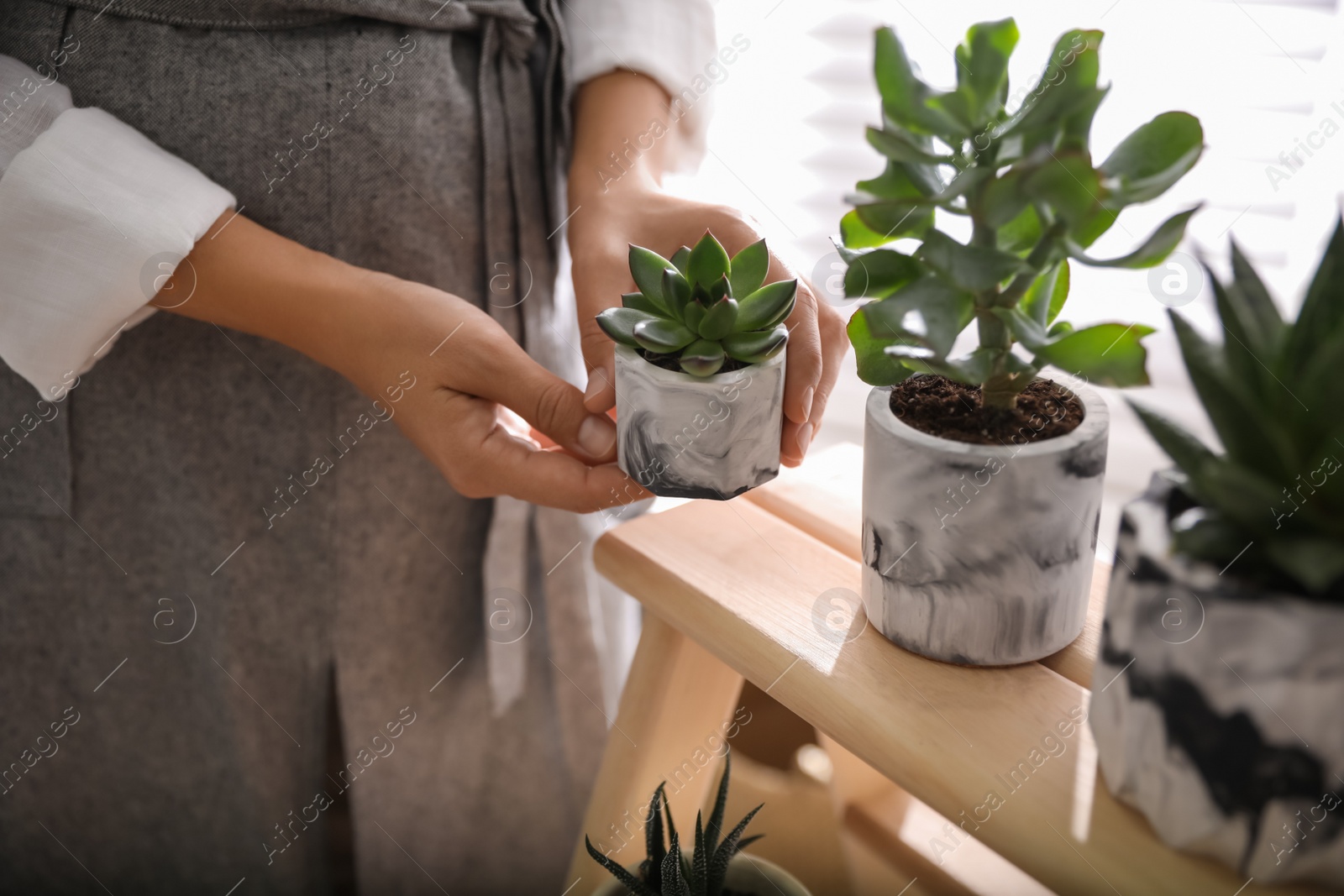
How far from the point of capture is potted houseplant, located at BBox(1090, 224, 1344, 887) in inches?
13.6

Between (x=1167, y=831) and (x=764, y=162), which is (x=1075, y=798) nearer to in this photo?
(x=1167, y=831)

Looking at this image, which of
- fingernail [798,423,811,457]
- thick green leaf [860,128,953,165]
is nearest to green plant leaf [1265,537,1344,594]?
thick green leaf [860,128,953,165]

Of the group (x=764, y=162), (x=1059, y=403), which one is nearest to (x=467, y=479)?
(x=1059, y=403)

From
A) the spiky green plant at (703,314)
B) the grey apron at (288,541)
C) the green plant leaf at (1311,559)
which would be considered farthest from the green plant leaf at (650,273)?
the green plant leaf at (1311,559)

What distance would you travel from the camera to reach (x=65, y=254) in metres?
0.65

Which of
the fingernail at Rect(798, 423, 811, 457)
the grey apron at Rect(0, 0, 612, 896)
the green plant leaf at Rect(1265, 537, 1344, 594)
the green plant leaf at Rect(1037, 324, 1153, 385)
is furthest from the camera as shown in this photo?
the grey apron at Rect(0, 0, 612, 896)

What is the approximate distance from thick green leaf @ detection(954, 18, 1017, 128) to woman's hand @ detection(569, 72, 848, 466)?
22 cm

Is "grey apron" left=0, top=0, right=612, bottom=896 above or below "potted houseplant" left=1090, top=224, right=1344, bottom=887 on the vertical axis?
below

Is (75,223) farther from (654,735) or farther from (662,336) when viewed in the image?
(654,735)

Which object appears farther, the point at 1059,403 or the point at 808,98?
the point at 808,98

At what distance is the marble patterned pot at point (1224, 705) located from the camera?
0.35 metres

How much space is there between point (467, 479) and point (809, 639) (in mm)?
294

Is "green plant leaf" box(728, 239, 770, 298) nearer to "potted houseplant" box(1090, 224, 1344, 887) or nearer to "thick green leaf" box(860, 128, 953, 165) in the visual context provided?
"thick green leaf" box(860, 128, 953, 165)

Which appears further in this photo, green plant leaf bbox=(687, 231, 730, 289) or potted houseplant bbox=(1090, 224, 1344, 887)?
green plant leaf bbox=(687, 231, 730, 289)
